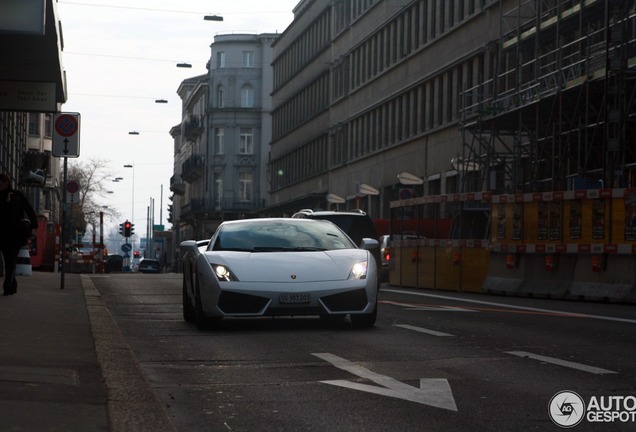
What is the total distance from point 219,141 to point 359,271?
373 feet

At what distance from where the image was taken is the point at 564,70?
40.2 metres

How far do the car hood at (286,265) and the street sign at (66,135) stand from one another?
9.95 meters

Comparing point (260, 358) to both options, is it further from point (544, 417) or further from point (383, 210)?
point (383, 210)

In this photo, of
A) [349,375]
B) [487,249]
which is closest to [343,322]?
[349,375]

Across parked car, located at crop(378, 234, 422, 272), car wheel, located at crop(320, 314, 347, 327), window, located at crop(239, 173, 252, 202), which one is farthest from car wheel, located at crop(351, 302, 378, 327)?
window, located at crop(239, 173, 252, 202)

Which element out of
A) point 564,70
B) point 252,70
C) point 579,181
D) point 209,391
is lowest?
point 209,391

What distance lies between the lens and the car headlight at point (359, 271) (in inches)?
580

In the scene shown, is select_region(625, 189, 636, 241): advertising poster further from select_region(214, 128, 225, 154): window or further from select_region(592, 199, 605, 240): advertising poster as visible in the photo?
select_region(214, 128, 225, 154): window

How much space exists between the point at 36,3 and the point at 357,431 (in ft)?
47.7

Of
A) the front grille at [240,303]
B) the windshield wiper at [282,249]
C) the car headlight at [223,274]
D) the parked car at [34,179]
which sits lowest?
the front grille at [240,303]

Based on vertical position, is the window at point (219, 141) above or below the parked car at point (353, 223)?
above

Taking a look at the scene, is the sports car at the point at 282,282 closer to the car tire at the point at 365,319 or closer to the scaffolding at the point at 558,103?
the car tire at the point at 365,319

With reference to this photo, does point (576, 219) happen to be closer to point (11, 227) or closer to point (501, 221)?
point (501, 221)

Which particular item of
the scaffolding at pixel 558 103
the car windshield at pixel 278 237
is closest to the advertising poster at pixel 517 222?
the scaffolding at pixel 558 103
